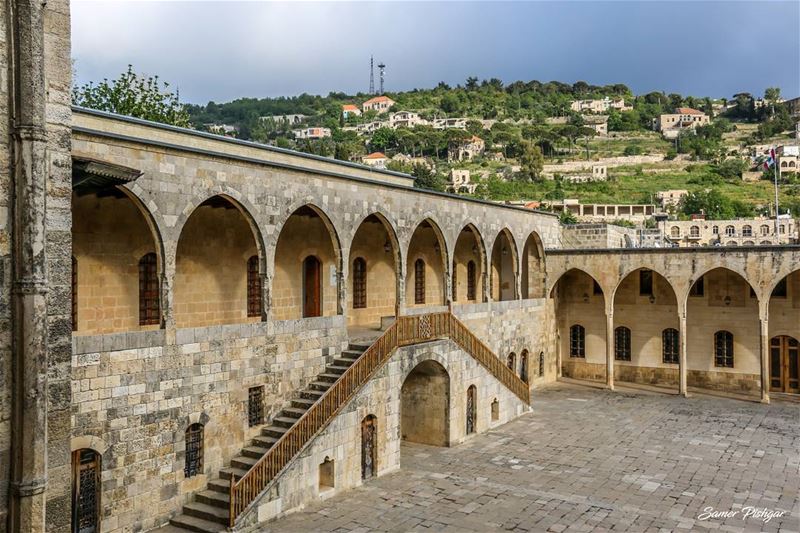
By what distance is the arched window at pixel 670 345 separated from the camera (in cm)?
2756

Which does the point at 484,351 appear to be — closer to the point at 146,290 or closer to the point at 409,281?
the point at 409,281

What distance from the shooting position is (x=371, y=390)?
50.7 ft

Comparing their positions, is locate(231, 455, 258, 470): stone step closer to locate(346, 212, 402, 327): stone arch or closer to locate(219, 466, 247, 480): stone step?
locate(219, 466, 247, 480): stone step

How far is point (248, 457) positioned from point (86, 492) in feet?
10.5

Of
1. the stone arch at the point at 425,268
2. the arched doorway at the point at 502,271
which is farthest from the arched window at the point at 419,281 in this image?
the arched doorway at the point at 502,271

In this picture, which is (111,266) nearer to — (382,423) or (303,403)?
(303,403)

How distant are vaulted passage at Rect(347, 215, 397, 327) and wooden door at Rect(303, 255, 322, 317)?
1924 millimetres

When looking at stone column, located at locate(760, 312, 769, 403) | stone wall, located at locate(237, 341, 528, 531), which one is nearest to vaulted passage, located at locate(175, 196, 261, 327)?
stone wall, located at locate(237, 341, 528, 531)

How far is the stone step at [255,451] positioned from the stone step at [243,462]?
7 centimetres

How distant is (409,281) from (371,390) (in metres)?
8.80

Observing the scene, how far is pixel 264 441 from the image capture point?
13797 millimetres

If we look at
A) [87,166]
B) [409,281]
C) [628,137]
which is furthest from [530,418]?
[628,137]

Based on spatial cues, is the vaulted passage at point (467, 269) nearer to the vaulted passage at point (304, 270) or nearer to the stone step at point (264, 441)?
the vaulted passage at point (304, 270)

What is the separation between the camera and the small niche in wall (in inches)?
559
